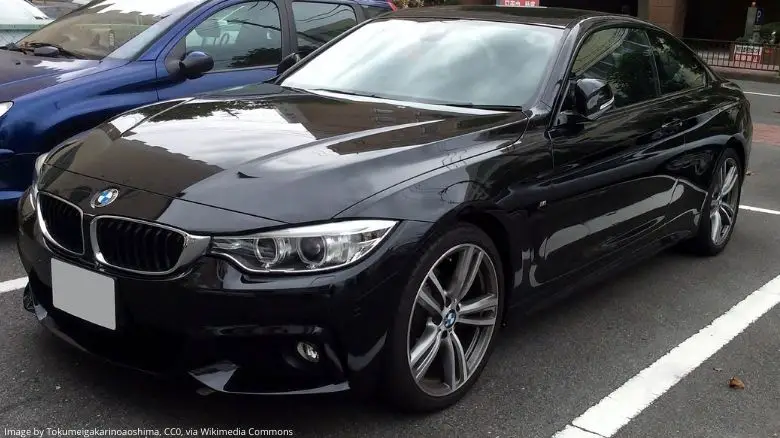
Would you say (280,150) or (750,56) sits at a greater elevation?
(280,150)

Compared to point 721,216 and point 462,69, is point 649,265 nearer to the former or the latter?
point 721,216

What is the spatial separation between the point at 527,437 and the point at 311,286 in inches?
41.5

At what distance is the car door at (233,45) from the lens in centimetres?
550

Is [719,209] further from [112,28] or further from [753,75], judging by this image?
[753,75]

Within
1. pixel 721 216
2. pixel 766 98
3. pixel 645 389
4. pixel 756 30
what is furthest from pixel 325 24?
pixel 756 30

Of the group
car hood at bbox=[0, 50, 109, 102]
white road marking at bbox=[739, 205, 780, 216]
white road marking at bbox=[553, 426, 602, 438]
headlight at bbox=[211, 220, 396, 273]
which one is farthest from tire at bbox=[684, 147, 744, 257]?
car hood at bbox=[0, 50, 109, 102]

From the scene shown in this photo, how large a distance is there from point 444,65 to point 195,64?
209 cm

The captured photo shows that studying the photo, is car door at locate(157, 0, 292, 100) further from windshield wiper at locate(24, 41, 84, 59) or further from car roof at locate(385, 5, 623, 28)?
car roof at locate(385, 5, 623, 28)

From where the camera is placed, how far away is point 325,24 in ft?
22.0

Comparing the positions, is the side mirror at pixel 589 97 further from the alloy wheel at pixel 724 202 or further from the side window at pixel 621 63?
the alloy wheel at pixel 724 202

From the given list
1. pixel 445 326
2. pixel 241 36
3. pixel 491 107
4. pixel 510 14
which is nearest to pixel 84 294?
pixel 445 326

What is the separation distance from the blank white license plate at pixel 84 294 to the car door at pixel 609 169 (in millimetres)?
1732

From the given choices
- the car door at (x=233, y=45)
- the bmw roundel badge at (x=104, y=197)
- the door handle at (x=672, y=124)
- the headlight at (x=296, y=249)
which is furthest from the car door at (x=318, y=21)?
the headlight at (x=296, y=249)

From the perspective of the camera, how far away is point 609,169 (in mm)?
3865
